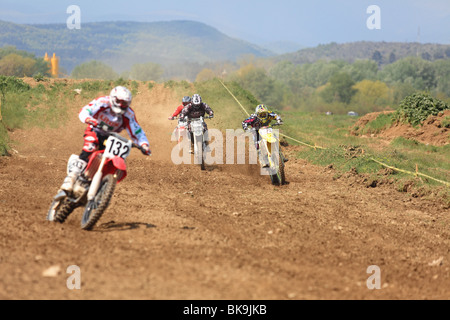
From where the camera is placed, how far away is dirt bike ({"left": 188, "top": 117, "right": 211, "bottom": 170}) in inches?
620

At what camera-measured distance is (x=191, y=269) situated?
630 cm

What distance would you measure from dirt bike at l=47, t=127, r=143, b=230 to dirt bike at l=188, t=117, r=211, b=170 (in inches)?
296

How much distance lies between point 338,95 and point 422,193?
294ft

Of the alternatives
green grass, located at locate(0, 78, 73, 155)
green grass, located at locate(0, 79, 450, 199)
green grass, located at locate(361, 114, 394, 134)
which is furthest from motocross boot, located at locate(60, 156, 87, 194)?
green grass, located at locate(361, 114, 394, 134)

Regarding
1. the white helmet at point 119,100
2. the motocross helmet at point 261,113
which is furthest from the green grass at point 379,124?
the white helmet at point 119,100

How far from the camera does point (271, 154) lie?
13984mm

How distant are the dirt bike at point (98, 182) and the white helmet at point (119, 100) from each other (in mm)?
377

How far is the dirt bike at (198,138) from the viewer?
15.7 metres

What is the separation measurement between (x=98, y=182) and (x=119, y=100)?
1239 mm

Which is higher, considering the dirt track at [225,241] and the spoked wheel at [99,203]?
the spoked wheel at [99,203]

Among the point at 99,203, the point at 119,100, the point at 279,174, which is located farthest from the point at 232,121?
the point at 99,203

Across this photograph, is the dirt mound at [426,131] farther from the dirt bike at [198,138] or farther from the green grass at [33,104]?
the green grass at [33,104]

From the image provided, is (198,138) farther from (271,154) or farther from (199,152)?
(271,154)
